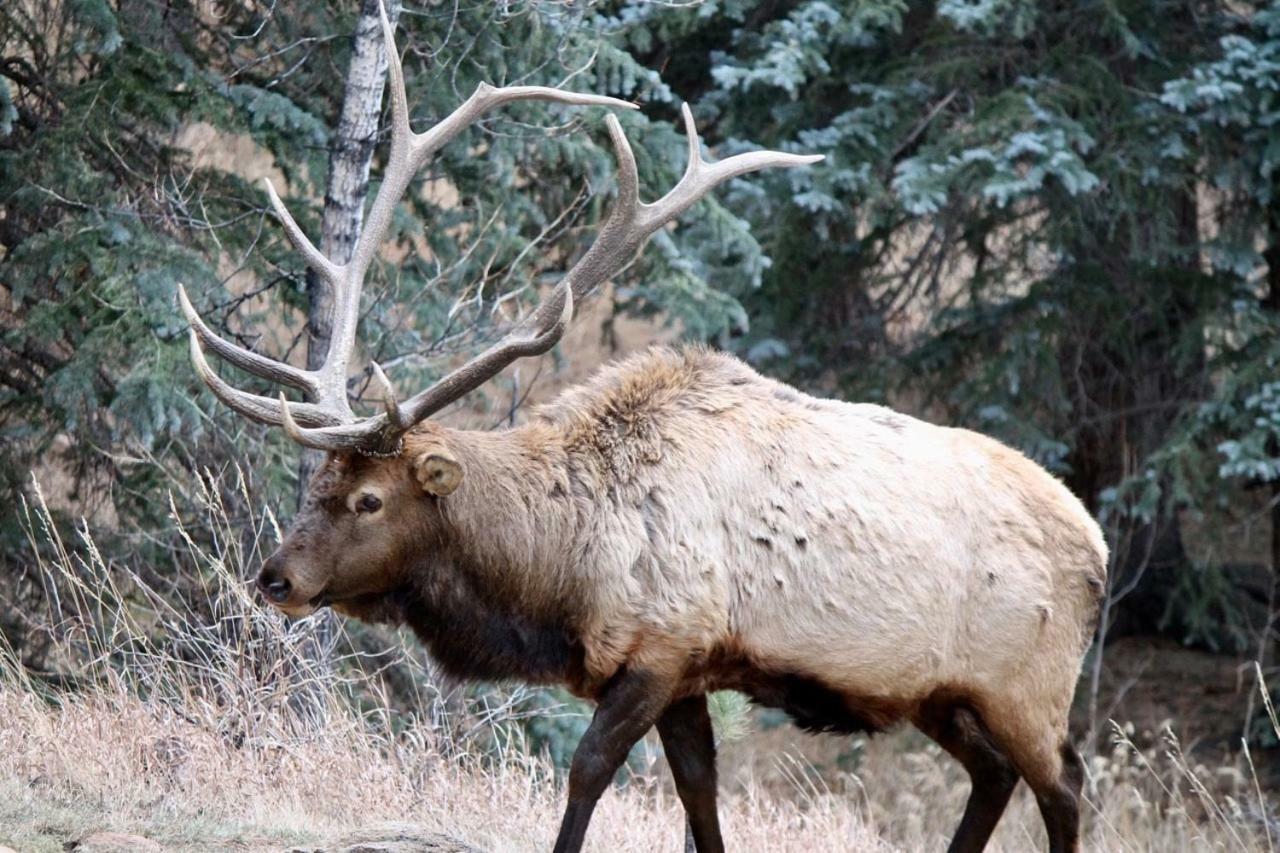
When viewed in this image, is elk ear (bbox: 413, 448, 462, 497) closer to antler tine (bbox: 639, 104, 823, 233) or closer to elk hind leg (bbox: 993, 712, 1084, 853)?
antler tine (bbox: 639, 104, 823, 233)

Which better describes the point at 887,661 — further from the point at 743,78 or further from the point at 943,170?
the point at 743,78

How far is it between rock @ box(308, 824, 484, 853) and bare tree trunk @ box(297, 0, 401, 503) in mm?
2564

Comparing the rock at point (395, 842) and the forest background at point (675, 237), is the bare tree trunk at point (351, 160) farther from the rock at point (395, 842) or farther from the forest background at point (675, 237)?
the rock at point (395, 842)

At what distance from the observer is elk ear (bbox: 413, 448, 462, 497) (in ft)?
16.1

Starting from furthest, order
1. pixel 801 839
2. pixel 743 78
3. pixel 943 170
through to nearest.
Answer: pixel 743 78, pixel 943 170, pixel 801 839

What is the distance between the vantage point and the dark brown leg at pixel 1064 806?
5.41 m

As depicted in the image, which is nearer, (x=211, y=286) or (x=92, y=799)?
(x=92, y=799)

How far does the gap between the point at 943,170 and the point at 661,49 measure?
9.86 feet

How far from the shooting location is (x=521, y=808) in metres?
6.12

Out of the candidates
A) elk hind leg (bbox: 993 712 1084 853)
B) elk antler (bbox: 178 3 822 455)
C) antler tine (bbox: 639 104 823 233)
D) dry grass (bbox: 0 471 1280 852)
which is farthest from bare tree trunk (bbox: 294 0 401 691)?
elk hind leg (bbox: 993 712 1084 853)

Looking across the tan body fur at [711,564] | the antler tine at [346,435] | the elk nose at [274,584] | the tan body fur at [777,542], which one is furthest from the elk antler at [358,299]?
the elk nose at [274,584]

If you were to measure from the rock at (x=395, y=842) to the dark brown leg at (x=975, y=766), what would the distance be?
5.24ft

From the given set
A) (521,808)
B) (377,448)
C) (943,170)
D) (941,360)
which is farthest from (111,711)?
(941,360)

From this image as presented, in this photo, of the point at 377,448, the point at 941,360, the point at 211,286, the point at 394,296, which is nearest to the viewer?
the point at 377,448
